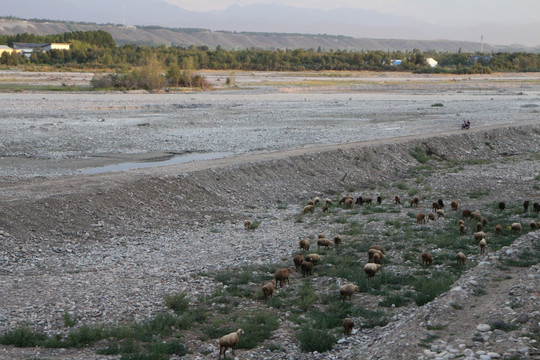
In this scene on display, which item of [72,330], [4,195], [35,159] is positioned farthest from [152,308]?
[35,159]

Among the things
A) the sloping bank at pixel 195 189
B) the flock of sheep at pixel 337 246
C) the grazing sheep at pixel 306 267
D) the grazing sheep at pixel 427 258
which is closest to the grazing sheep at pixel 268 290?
the flock of sheep at pixel 337 246

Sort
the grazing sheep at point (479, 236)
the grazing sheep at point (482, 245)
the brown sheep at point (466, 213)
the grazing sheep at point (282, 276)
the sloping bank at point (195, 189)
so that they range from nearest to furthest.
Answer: the grazing sheep at point (282, 276)
the grazing sheep at point (482, 245)
the grazing sheep at point (479, 236)
the sloping bank at point (195, 189)
the brown sheep at point (466, 213)

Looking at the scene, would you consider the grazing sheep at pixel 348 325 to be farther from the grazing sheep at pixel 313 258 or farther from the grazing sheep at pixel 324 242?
the grazing sheep at pixel 324 242

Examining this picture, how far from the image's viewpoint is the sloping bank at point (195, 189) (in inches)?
704

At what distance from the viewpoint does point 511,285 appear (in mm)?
10977

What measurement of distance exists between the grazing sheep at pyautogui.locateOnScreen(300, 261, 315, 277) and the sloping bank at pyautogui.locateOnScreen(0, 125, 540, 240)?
20.4 ft

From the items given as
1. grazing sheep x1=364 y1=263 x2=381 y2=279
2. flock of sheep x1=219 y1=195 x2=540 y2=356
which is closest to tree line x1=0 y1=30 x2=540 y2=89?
flock of sheep x1=219 y1=195 x2=540 y2=356

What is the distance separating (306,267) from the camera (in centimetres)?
1384

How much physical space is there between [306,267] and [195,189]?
30.4 feet

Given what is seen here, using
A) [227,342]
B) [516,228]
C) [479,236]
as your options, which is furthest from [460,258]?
[227,342]

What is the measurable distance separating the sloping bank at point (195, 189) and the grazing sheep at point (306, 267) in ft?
20.4

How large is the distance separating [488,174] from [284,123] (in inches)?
754

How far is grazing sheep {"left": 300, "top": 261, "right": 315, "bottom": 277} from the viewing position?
45.3 ft

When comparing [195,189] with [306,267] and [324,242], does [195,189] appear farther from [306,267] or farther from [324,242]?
[306,267]
